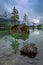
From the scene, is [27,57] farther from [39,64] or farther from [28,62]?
[39,64]

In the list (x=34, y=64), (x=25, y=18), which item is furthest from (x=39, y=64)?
(x=25, y=18)

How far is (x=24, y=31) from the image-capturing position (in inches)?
2434

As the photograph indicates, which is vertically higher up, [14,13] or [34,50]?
[14,13]

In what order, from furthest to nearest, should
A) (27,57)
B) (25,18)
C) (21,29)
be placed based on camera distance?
1. (25,18)
2. (21,29)
3. (27,57)

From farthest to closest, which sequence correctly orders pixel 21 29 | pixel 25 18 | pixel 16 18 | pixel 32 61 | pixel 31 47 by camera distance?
pixel 25 18, pixel 16 18, pixel 21 29, pixel 31 47, pixel 32 61

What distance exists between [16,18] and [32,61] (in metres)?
91.7

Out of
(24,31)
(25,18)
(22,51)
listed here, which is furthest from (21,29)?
(25,18)

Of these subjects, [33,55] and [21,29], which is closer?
[33,55]

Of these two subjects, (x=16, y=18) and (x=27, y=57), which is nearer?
(x=27, y=57)

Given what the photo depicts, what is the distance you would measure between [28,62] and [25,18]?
126m

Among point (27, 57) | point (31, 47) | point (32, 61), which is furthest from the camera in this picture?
point (31, 47)

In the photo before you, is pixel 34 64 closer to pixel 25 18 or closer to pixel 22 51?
pixel 22 51

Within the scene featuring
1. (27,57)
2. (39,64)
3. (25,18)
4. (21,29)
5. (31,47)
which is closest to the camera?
(39,64)

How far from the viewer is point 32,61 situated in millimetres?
15094
